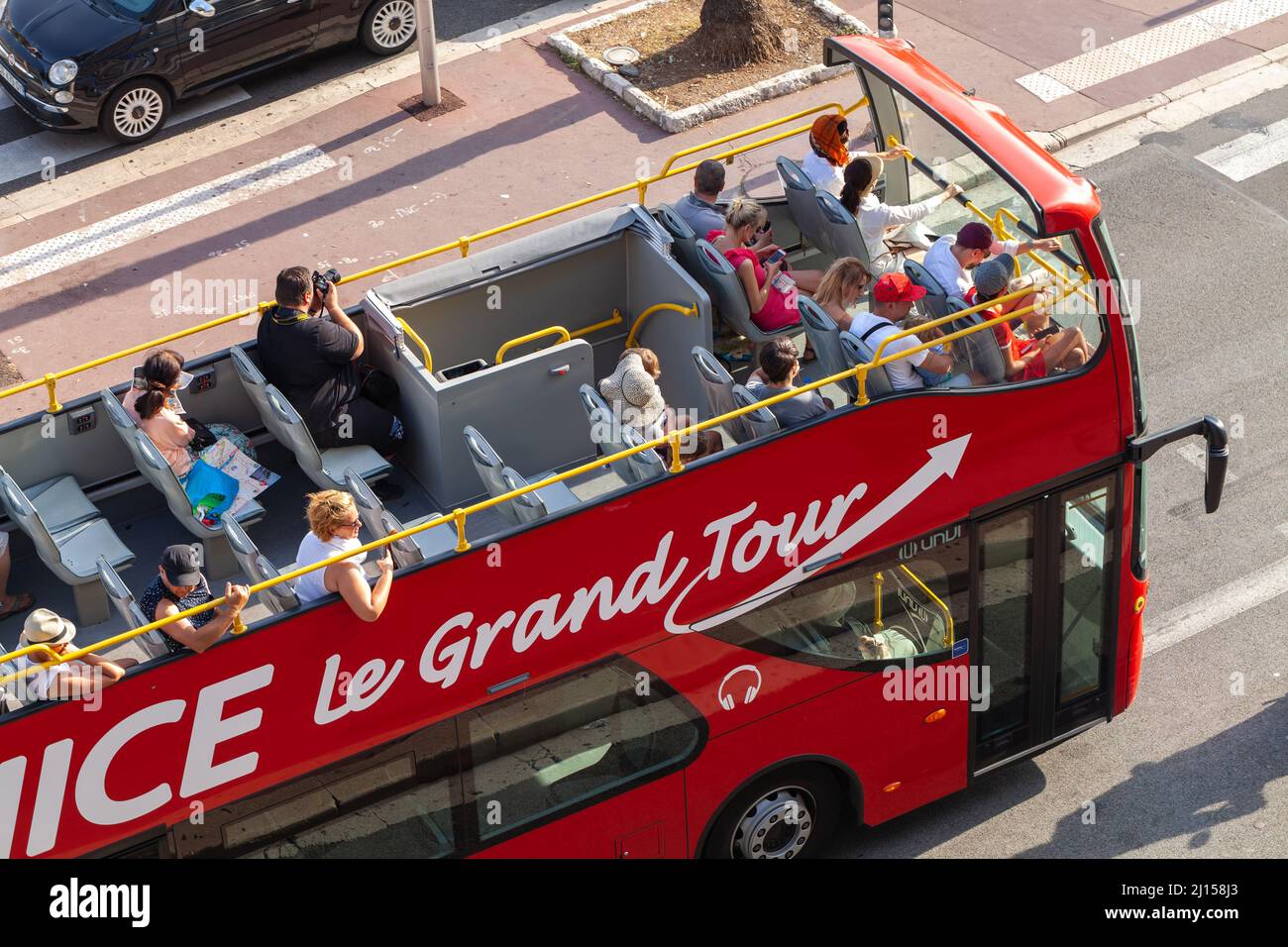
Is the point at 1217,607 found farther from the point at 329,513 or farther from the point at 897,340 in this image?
the point at 329,513

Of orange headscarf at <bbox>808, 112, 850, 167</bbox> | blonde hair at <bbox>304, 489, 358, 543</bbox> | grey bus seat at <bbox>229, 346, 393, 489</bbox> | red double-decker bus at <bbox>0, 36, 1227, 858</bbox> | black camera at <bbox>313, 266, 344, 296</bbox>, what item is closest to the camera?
red double-decker bus at <bbox>0, 36, 1227, 858</bbox>

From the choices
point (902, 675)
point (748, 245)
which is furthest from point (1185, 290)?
point (902, 675)

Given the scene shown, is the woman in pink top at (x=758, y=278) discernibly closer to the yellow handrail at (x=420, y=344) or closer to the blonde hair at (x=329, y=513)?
the yellow handrail at (x=420, y=344)

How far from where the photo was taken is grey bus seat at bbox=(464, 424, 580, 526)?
8016 mm

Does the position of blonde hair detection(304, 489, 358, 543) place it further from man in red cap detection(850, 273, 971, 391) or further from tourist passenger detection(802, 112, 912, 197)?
tourist passenger detection(802, 112, 912, 197)

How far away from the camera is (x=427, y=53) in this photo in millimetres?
16047

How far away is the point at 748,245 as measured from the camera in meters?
10.0

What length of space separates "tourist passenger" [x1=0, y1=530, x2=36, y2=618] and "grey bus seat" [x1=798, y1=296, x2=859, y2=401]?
4232mm

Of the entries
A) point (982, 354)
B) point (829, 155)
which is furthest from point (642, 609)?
point (829, 155)

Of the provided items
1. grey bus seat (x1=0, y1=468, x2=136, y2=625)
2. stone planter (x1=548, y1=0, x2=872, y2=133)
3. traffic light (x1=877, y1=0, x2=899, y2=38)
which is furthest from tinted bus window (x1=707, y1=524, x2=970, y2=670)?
stone planter (x1=548, y1=0, x2=872, y2=133)

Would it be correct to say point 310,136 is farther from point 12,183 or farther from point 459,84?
point 12,183

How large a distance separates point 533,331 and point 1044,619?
133 inches

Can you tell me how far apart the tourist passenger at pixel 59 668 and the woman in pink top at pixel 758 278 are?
411 centimetres

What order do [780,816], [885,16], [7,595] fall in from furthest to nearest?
[885,16], [780,816], [7,595]
